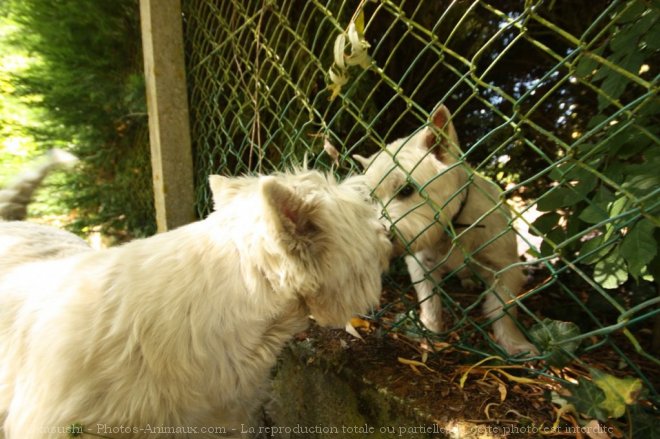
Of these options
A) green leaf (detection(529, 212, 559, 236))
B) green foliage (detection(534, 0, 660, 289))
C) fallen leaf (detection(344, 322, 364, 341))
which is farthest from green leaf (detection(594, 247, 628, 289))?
fallen leaf (detection(344, 322, 364, 341))

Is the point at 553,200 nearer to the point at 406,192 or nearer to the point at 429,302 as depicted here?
the point at 406,192

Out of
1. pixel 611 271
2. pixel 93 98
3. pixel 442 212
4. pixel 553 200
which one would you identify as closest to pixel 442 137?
pixel 442 212

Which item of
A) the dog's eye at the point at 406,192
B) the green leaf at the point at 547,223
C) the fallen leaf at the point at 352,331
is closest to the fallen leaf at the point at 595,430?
the green leaf at the point at 547,223

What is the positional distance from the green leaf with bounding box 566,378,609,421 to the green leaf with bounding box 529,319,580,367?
0.09 meters

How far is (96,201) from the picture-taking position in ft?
15.1

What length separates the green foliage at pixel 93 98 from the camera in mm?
3854

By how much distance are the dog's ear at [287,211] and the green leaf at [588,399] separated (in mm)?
1130

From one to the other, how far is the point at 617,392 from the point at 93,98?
4.76 m

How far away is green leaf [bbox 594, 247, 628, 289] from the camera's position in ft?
4.52

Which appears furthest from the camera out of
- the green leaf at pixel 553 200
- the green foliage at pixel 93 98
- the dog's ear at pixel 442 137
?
the green foliage at pixel 93 98

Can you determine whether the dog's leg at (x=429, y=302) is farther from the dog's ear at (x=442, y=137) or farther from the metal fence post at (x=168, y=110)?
the metal fence post at (x=168, y=110)

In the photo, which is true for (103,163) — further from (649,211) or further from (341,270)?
(649,211)

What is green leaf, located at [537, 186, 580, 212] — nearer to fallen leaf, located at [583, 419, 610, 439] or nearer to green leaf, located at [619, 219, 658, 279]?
green leaf, located at [619, 219, 658, 279]

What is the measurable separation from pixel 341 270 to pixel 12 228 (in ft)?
7.13
